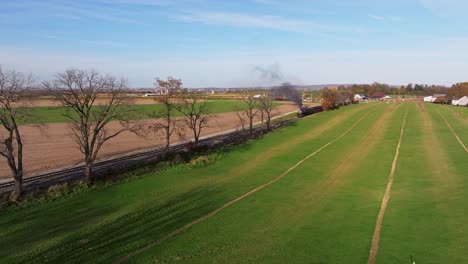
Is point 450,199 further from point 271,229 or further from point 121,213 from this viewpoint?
point 121,213

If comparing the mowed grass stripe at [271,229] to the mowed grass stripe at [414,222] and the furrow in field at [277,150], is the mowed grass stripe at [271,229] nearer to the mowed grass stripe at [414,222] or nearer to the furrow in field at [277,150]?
the mowed grass stripe at [414,222]

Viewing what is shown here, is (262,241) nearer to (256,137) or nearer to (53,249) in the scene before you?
(53,249)

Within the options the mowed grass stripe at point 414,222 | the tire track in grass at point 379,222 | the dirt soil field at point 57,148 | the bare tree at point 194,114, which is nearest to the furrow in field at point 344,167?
the tire track in grass at point 379,222

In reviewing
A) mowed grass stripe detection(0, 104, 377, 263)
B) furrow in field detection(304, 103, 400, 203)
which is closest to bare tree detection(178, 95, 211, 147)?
mowed grass stripe detection(0, 104, 377, 263)

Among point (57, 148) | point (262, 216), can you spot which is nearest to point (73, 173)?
point (57, 148)

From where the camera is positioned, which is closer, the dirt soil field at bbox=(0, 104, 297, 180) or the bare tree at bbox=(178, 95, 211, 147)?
the dirt soil field at bbox=(0, 104, 297, 180)

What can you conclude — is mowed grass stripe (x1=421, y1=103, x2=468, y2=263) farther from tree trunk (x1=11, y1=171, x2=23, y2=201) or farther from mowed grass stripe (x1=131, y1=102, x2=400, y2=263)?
tree trunk (x1=11, y1=171, x2=23, y2=201)
